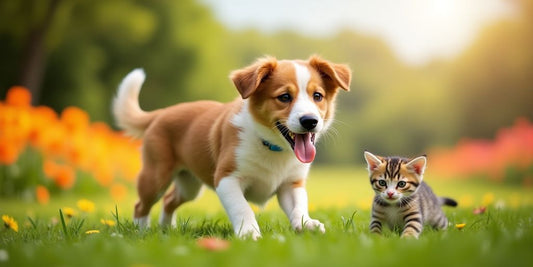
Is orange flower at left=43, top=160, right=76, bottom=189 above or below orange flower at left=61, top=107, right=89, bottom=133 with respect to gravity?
below

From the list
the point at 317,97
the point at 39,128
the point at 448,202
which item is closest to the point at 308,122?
the point at 317,97

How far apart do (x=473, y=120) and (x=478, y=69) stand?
1618 millimetres

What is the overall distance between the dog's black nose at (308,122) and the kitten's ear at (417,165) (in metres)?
0.72

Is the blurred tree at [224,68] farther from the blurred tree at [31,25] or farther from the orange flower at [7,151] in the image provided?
the orange flower at [7,151]

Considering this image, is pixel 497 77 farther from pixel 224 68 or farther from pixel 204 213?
pixel 204 213

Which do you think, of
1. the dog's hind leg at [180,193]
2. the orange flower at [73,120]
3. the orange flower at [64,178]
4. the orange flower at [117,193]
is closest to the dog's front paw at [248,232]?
the dog's hind leg at [180,193]

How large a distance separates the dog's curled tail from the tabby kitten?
2.60 metres

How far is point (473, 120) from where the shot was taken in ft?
55.3

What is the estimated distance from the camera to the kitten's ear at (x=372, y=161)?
12.7 feet

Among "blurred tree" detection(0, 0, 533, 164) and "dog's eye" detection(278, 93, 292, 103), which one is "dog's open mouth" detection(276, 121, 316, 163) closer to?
"dog's eye" detection(278, 93, 292, 103)

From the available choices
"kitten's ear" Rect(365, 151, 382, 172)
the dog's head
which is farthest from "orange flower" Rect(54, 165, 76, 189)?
"kitten's ear" Rect(365, 151, 382, 172)

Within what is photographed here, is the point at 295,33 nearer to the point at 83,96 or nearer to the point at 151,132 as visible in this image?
the point at 83,96

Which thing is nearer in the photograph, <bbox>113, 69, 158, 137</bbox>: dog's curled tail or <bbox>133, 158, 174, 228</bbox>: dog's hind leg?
<bbox>133, 158, 174, 228</bbox>: dog's hind leg

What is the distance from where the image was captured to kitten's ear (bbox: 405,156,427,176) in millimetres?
3773
